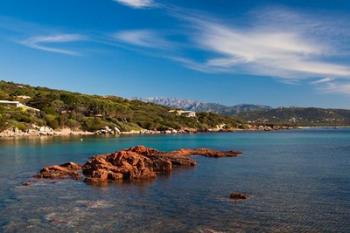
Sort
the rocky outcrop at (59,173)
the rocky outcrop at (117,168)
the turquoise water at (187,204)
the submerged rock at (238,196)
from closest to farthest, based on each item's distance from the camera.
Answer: the turquoise water at (187,204), the submerged rock at (238,196), the rocky outcrop at (117,168), the rocky outcrop at (59,173)

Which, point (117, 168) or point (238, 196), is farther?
point (117, 168)

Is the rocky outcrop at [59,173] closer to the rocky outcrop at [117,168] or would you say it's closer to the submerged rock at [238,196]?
the rocky outcrop at [117,168]

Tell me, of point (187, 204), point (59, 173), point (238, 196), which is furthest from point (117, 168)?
point (238, 196)

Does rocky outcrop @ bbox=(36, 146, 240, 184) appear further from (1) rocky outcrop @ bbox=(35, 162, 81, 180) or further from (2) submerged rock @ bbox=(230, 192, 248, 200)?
(2) submerged rock @ bbox=(230, 192, 248, 200)

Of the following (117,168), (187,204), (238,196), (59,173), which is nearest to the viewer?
(187,204)

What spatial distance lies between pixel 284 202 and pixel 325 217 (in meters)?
6.13

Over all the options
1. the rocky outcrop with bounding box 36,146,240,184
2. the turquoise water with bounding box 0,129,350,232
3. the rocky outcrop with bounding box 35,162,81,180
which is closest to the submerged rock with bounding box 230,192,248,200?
the turquoise water with bounding box 0,129,350,232

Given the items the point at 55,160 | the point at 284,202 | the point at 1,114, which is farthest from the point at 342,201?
the point at 1,114

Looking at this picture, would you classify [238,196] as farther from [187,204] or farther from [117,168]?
[117,168]

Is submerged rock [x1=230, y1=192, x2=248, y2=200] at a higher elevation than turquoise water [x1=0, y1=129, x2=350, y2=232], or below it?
higher

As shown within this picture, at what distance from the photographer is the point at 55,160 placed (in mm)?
80938

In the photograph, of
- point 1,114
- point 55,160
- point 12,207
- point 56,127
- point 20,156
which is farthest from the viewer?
point 56,127

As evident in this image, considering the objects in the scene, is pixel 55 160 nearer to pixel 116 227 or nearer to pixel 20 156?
pixel 20 156

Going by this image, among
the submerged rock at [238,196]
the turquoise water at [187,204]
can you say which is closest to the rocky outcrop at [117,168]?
the turquoise water at [187,204]
